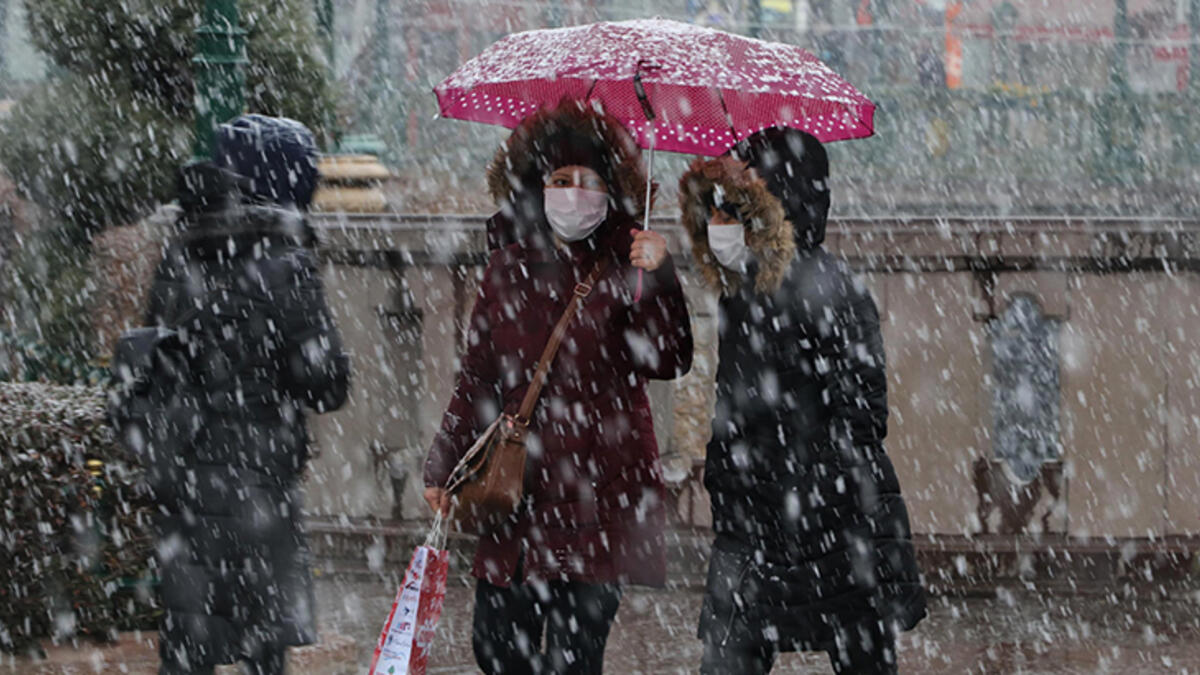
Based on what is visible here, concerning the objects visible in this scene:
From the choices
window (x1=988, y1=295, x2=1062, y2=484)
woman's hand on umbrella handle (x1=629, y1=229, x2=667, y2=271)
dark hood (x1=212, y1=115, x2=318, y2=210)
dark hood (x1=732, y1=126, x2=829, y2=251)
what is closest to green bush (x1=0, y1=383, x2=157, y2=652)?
dark hood (x1=212, y1=115, x2=318, y2=210)

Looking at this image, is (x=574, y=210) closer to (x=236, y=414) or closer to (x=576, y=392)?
(x=576, y=392)

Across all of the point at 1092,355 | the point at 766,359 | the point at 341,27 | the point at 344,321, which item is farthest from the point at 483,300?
the point at 341,27

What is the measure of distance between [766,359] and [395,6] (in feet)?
32.1

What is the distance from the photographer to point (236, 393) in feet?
13.8

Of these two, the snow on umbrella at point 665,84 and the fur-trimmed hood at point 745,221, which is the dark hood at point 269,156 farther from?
the fur-trimmed hood at point 745,221

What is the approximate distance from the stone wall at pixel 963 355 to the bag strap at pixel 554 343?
3.61m

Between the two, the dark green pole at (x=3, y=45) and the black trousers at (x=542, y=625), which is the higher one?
the black trousers at (x=542, y=625)

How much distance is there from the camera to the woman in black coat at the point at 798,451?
14.2 feet

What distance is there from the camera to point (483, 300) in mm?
4617

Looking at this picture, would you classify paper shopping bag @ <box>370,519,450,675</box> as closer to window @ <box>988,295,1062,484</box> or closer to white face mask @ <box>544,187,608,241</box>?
white face mask @ <box>544,187,608,241</box>

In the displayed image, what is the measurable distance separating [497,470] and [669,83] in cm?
114

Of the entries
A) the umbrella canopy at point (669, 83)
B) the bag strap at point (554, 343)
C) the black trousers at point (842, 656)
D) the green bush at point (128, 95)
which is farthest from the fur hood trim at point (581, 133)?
the green bush at point (128, 95)

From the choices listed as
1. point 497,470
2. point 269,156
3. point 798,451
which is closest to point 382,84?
point 269,156

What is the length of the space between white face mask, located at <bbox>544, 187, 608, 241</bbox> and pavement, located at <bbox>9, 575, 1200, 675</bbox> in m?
2.43
